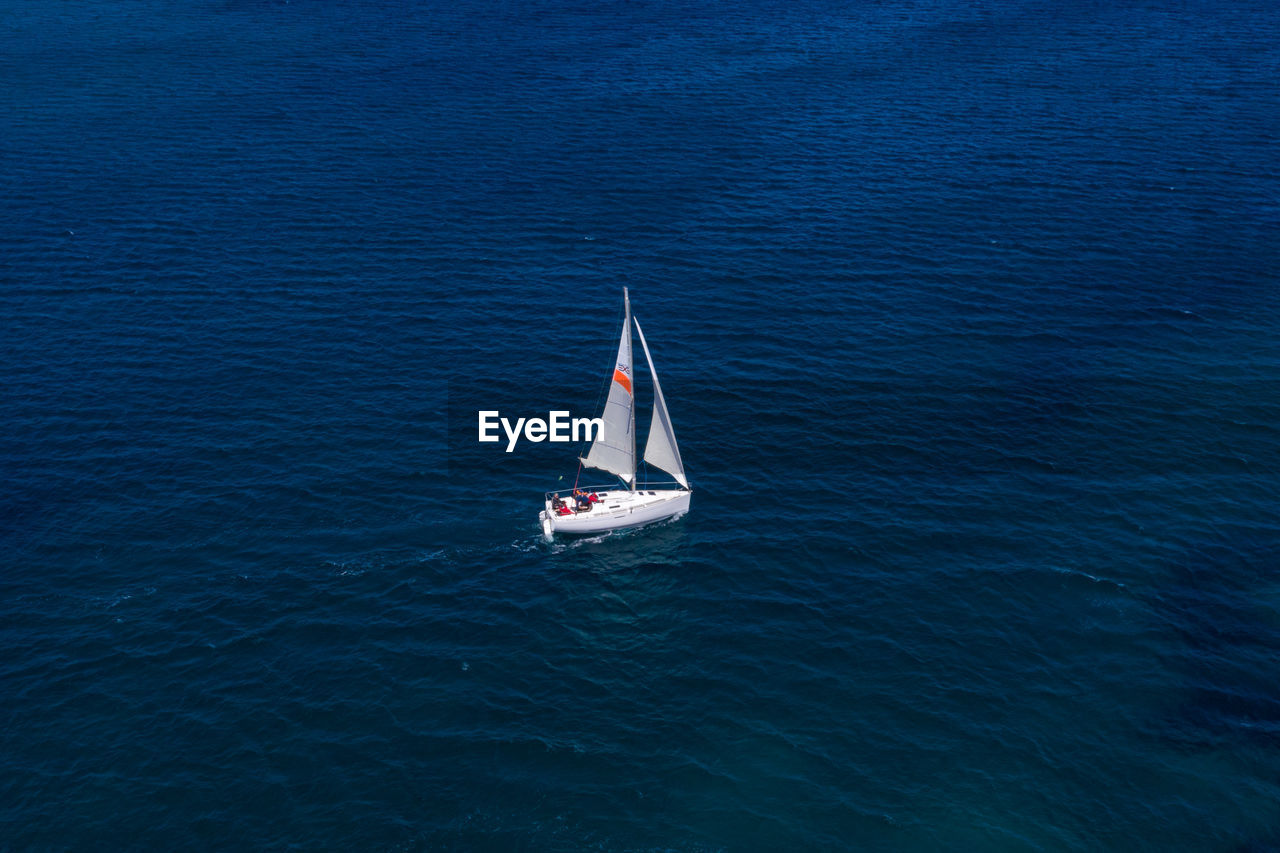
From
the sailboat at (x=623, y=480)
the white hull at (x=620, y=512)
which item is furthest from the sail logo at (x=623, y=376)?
the white hull at (x=620, y=512)

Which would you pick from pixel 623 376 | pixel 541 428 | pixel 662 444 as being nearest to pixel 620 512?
pixel 662 444

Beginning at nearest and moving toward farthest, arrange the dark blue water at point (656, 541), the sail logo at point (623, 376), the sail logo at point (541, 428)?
the dark blue water at point (656, 541)
the sail logo at point (623, 376)
the sail logo at point (541, 428)

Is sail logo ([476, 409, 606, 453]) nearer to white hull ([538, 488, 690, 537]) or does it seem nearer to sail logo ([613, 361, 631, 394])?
sail logo ([613, 361, 631, 394])

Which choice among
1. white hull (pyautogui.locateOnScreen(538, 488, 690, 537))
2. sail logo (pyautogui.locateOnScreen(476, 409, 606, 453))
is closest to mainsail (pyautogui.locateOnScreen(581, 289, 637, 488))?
white hull (pyautogui.locateOnScreen(538, 488, 690, 537))

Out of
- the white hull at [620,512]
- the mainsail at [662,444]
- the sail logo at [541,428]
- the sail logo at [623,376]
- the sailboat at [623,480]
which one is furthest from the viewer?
the sail logo at [541,428]

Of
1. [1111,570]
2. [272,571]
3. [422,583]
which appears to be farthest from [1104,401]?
[272,571]

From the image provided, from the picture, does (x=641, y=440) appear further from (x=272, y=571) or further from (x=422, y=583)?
(x=272, y=571)

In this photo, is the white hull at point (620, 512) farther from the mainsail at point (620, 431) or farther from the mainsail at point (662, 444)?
the mainsail at point (620, 431)

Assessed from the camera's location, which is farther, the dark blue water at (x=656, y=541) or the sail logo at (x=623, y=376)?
the sail logo at (x=623, y=376)
